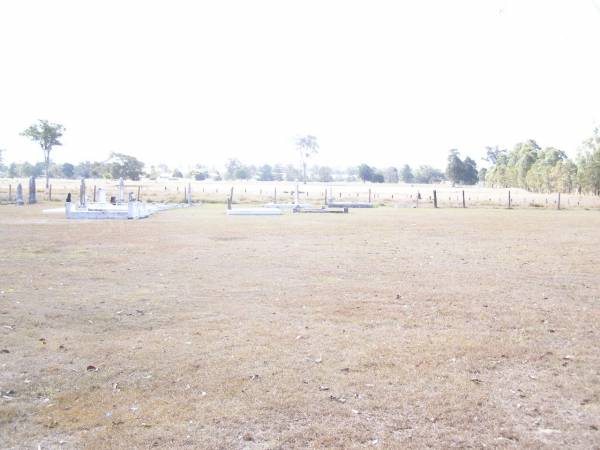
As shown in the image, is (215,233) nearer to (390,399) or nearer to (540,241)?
(540,241)

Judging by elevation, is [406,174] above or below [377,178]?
above

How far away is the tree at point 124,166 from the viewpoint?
11981 cm

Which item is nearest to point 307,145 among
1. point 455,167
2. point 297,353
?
point 455,167

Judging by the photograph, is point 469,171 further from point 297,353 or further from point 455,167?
point 297,353

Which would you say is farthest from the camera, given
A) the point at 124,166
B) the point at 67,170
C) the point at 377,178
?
the point at 67,170

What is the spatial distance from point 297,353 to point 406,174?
562 feet

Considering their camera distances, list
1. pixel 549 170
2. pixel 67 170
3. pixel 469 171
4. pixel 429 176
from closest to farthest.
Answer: pixel 549 170
pixel 469 171
pixel 67 170
pixel 429 176

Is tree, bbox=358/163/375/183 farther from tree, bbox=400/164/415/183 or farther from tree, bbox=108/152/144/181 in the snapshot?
tree, bbox=108/152/144/181

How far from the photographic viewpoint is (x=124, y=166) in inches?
4739

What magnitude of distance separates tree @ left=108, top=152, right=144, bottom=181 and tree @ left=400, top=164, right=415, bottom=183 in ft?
266

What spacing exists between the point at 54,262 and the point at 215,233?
8014mm

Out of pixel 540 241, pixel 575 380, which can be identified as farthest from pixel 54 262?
pixel 540 241

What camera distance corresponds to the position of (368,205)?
40781 mm

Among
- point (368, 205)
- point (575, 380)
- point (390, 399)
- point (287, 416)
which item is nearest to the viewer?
point (287, 416)
